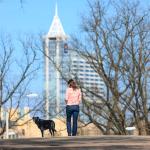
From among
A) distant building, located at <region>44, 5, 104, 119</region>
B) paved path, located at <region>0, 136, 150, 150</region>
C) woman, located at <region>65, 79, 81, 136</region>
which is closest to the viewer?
paved path, located at <region>0, 136, 150, 150</region>

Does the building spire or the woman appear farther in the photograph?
the building spire

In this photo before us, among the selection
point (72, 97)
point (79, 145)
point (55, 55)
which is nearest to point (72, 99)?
point (72, 97)

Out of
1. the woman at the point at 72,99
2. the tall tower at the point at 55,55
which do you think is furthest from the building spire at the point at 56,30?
the woman at the point at 72,99

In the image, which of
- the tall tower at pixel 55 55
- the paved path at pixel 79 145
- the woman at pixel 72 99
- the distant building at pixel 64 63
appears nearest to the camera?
the paved path at pixel 79 145

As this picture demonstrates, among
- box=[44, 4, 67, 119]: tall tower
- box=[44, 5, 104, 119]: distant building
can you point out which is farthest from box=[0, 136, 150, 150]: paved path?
box=[44, 4, 67, 119]: tall tower

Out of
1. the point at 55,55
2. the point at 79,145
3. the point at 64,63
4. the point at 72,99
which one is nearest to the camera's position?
the point at 79,145

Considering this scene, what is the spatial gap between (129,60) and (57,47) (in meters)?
7.60

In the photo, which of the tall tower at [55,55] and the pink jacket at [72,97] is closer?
Result: the pink jacket at [72,97]

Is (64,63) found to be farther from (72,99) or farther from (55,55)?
(72,99)

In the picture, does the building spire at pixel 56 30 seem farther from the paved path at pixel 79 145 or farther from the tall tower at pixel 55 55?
the paved path at pixel 79 145

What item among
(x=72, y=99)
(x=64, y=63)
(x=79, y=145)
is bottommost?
(x=79, y=145)

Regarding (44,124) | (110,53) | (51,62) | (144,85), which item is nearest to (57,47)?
(51,62)

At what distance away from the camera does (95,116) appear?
159 feet

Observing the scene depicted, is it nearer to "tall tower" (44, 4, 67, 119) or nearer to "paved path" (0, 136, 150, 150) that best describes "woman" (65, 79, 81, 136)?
"paved path" (0, 136, 150, 150)
